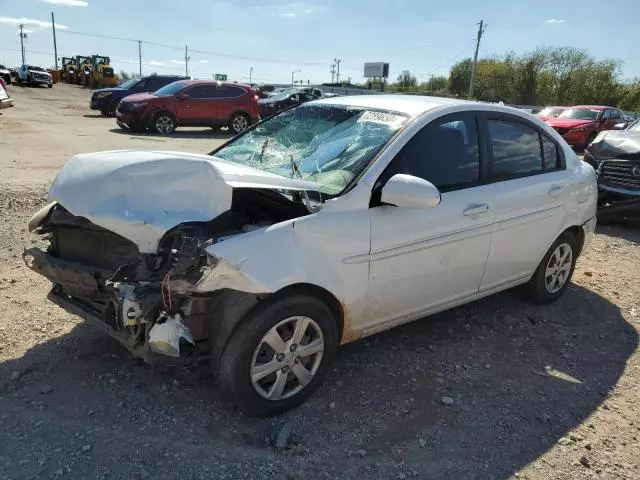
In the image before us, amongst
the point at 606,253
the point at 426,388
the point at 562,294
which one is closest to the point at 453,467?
the point at 426,388

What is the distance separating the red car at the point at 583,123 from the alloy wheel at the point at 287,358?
1611cm

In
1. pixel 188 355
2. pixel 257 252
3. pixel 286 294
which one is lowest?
pixel 188 355

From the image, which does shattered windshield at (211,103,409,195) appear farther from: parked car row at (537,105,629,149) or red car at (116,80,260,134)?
parked car row at (537,105,629,149)

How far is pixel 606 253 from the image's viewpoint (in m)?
6.55

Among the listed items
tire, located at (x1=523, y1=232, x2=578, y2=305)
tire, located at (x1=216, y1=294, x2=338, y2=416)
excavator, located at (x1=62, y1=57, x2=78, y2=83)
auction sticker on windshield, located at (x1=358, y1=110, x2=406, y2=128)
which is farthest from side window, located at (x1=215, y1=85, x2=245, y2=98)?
excavator, located at (x1=62, y1=57, x2=78, y2=83)

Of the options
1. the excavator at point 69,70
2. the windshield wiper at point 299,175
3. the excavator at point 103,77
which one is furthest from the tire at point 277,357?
the excavator at point 69,70

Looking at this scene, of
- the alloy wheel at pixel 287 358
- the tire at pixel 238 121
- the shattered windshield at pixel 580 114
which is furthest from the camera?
the tire at pixel 238 121

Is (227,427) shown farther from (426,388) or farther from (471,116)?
(471,116)

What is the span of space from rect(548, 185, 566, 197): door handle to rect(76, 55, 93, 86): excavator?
4656cm

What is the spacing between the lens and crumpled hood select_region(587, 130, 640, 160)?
776cm

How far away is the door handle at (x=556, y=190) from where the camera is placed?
4.29 metres

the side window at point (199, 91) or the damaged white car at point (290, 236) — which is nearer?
the damaged white car at point (290, 236)

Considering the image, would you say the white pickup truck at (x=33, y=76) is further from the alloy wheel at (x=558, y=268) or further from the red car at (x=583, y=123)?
the alloy wheel at (x=558, y=268)

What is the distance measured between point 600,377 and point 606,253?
3.37 m
